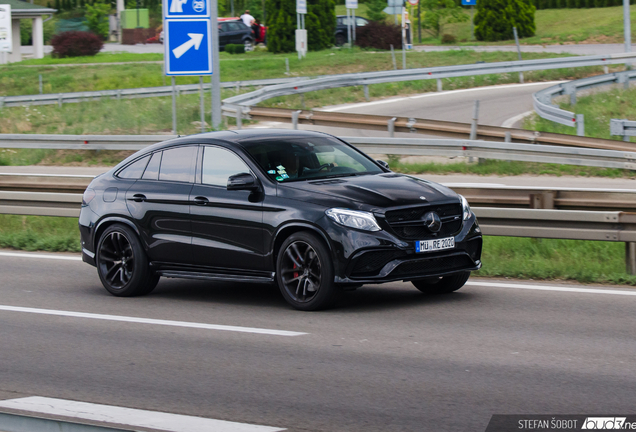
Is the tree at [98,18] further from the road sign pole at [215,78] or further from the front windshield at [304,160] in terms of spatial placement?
the front windshield at [304,160]

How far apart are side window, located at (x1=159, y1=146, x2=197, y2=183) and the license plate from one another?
246cm

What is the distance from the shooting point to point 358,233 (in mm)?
8086

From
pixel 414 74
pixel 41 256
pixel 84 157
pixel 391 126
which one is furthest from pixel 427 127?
pixel 414 74

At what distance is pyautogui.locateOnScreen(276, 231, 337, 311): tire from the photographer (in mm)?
8211

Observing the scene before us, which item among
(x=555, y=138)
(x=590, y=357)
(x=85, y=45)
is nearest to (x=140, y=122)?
(x=555, y=138)

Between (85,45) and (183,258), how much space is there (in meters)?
52.3

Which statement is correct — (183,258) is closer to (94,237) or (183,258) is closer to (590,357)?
(94,237)

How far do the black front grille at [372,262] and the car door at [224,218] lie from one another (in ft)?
3.30

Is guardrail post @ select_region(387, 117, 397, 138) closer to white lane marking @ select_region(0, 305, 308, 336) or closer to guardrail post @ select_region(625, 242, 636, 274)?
guardrail post @ select_region(625, 242, 636, 274)

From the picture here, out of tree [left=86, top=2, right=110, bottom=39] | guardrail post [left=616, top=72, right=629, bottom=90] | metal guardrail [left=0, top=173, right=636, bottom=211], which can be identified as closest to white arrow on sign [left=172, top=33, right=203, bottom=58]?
metal guardrail [left=0, top=173, right=636, bottom=211]

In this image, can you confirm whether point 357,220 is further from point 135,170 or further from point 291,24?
point 291,24

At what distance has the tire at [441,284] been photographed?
9.17 m

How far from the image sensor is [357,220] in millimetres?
8109

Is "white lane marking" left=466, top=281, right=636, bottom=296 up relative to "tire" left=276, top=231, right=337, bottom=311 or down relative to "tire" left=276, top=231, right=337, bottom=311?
down
